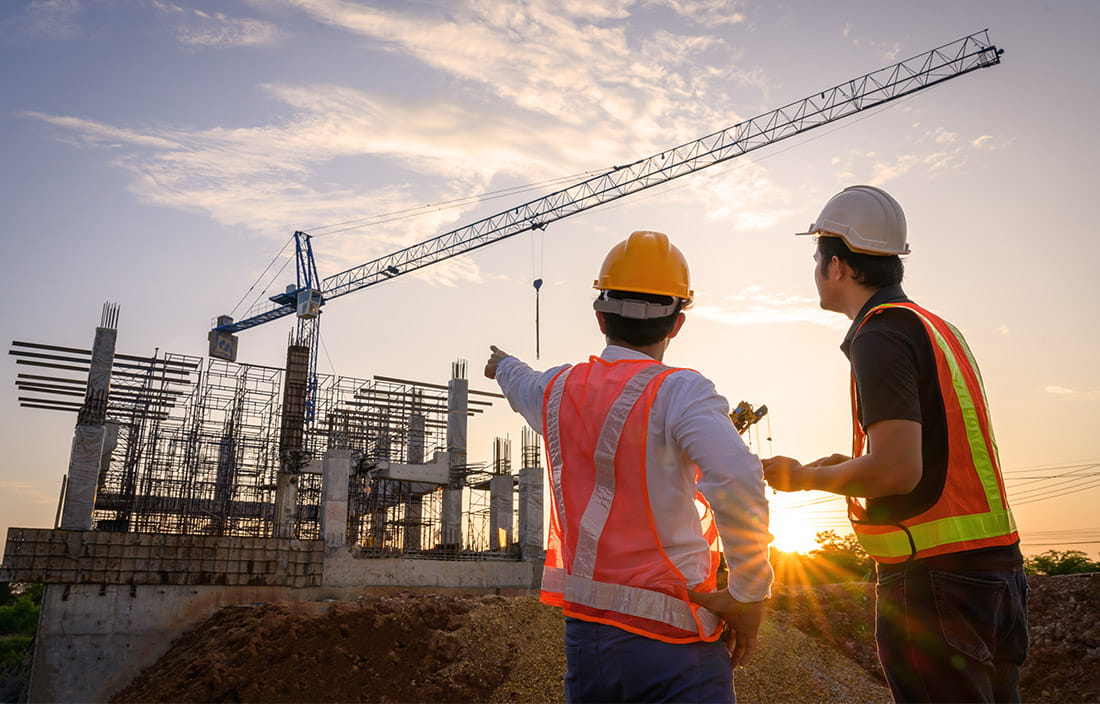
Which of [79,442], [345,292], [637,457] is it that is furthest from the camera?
Answer: [345,292]

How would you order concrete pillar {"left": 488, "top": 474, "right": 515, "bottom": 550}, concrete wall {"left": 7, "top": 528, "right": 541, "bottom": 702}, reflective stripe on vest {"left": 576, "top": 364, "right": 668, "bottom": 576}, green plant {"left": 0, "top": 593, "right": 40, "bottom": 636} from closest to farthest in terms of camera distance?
reflective stripe on vest {"left": 576, "top": 364, "right": 668, "bottom": 576}, concrete wall {"left": 7, "top": 528, "right": 541, "bottom": 702}, concrete pillar {"left": 488, "top": 474, "right": 515, "bottom": 550}, green plant {"left": 0, "top": 593, "right": 40, "bottom": 636}

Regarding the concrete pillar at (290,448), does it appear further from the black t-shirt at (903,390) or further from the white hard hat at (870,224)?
the black t-shirt at (903,390)

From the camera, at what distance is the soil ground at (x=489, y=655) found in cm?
1154

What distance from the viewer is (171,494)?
29219 millimetres

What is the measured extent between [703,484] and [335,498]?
76.0ft

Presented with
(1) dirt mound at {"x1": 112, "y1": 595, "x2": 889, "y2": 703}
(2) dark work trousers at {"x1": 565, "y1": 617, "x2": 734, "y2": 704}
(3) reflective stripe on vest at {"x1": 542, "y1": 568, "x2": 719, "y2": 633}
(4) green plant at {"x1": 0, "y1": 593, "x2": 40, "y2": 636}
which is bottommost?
(4) green plant at {"x1": 0, "y1": 593, "x2": 40, "y2": 636}

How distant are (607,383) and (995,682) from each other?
120 cm

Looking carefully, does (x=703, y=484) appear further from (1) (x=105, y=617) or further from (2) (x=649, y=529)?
(1) (x=105, y=617)

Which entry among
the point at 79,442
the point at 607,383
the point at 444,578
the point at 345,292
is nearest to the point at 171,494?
the point at 79,442

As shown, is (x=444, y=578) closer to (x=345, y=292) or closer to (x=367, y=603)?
(x=367, y=603)

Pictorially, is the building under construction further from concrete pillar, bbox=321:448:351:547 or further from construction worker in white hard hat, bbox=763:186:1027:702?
construction worker in white hard hat, bbox=763:186:1027:702

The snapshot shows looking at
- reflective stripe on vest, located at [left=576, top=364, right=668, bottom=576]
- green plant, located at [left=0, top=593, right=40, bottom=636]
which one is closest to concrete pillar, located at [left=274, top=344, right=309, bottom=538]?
green plant, located at [left=0, top=593, right=40, bottom=636]

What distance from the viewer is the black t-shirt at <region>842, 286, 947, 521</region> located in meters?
1.94

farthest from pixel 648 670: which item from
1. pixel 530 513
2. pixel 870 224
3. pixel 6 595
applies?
pixel 6 595
